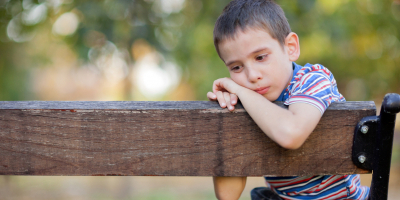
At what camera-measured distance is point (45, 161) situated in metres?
1.02

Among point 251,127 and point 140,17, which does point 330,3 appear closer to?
point 140,17

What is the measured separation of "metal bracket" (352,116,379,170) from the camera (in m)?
0.98

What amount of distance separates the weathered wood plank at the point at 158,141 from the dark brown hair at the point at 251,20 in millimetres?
515

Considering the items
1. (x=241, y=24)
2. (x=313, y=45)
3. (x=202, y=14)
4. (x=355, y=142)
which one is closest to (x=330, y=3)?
(x=313, y=45)

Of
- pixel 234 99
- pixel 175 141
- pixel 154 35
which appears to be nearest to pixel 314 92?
pixel 234 99

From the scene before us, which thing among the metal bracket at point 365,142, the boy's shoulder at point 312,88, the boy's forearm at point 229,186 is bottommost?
the boy's forearm at point 229,186

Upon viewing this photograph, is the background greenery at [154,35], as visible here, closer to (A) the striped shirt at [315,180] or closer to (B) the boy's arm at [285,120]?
(A) the striped shirt at [315,180]

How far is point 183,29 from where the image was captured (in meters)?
4.68

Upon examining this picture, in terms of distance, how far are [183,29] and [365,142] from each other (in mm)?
3910

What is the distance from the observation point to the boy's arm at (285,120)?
968 millimetres

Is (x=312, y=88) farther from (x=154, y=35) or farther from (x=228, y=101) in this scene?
(x=154, y=35)

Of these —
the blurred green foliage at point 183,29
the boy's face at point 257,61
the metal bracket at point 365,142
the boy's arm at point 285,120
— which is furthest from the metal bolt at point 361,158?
the blurred green foliage at point 183,29

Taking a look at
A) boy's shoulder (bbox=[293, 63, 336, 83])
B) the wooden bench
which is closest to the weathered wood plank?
the wooden bench

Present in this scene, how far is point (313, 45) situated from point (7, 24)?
4.16 metres
